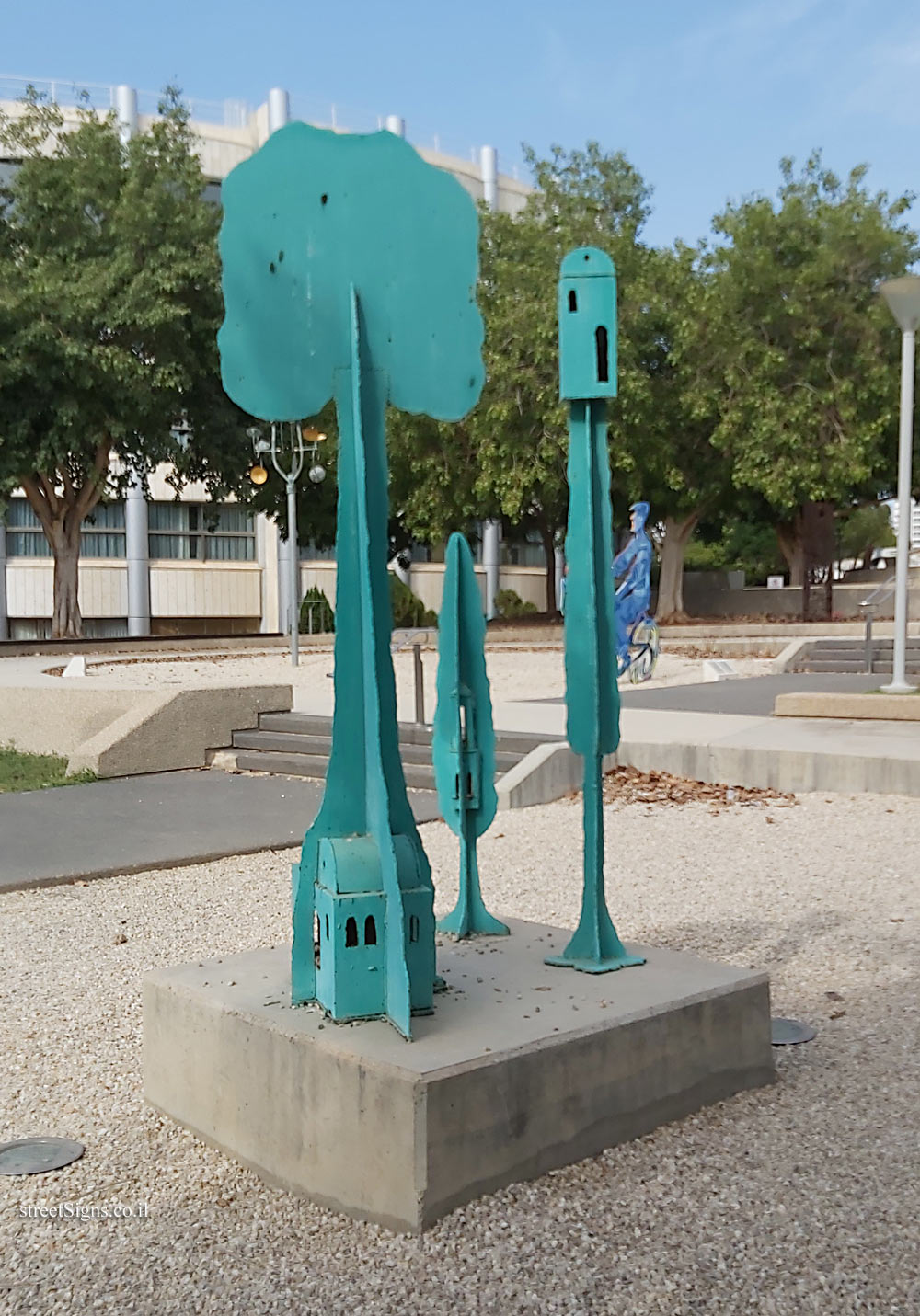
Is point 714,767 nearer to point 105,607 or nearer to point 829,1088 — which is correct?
point 829,1088

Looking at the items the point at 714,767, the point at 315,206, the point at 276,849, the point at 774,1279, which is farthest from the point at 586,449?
the point at 714,767

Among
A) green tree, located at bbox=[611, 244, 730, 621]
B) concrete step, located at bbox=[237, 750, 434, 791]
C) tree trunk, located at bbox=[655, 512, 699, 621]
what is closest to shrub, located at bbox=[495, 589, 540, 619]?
tree trunk, located at bbox=[655, 512, 699, 621]

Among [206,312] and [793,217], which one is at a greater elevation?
[793,217]

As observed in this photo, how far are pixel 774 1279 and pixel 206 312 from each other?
23.5m

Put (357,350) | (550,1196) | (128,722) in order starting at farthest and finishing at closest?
(128,722)
(357,350)
(550,1196)

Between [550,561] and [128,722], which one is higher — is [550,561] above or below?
above

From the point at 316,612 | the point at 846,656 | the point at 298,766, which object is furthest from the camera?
the point at 316,612

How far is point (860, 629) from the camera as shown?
84.1 feet

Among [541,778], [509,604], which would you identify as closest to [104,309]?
[541,778]

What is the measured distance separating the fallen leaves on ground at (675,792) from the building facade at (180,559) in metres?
34.0

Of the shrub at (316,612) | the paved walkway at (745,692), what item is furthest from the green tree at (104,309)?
the paved walkway at (745,692)

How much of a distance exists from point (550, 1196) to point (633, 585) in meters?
13.4

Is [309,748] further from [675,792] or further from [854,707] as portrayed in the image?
[854,707]

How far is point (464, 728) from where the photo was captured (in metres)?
4.10
